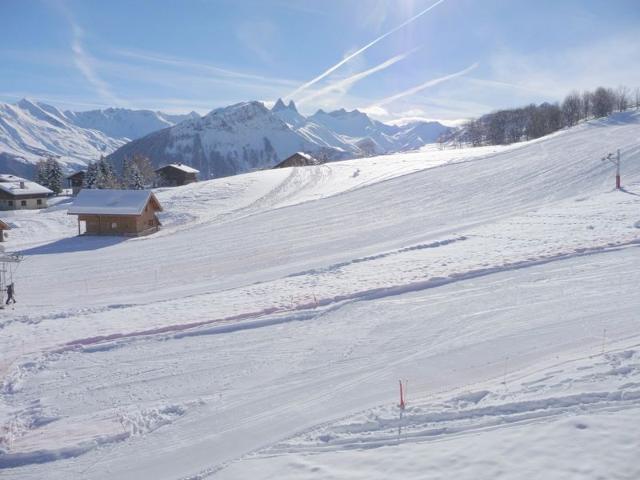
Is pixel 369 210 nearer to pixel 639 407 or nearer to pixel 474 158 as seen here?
pixel 474 158

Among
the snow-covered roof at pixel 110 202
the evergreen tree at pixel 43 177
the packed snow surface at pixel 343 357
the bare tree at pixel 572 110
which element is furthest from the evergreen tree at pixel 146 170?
the bare tree at pixel 572 110

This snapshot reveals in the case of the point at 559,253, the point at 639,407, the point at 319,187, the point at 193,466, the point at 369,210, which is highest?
the point at 319,187

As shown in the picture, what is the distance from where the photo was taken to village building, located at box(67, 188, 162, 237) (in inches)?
1752

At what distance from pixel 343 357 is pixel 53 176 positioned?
86470 mm

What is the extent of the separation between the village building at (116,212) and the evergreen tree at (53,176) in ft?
147

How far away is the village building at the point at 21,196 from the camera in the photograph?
66625mm

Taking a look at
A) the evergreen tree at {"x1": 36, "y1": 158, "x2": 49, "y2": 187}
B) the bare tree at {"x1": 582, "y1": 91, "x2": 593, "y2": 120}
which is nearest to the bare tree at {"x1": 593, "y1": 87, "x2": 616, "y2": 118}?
the bare tree at {"x1": 582, "y1": 91, "x2": 593, "y2": 120}

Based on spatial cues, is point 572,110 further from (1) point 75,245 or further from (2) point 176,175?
(1) point 75,245

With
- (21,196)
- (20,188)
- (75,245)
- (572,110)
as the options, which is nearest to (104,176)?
(20,188)

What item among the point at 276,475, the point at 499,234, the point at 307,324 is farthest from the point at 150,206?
the point at 276,475

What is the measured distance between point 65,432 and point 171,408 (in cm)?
210

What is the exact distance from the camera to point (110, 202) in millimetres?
45531

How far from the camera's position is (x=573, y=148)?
54.7 m


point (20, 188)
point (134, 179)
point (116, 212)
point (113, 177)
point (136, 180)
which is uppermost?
point (113, 177)
